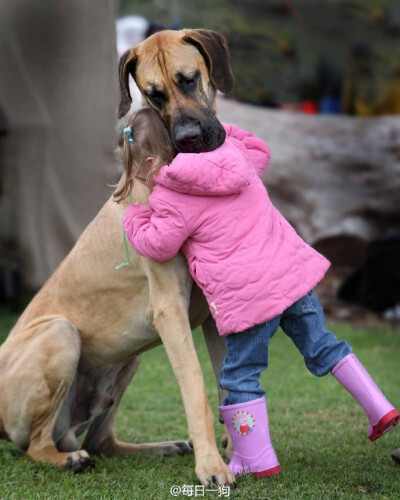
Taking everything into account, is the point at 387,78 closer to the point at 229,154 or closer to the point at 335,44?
the point at 335,44

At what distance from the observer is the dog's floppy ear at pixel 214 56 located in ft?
11.2

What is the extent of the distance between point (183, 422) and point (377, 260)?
A: 3.25 metres

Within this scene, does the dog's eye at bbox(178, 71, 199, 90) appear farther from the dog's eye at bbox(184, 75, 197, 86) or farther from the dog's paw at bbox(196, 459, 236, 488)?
the dog's paw at bbox(196, 459, 236, 488)

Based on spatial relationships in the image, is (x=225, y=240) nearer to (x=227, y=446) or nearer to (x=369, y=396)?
(x=369, y=396)

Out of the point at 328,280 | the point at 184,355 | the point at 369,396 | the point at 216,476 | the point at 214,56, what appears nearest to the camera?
the point at 216,476

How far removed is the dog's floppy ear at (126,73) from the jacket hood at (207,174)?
19.2 inches

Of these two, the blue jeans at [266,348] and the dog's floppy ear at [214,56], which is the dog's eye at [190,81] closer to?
the dog's floppy ear at [214,56]

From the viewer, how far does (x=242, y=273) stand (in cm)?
310

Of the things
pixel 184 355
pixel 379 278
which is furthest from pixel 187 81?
pixel 379 278

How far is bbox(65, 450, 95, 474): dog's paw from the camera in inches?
137

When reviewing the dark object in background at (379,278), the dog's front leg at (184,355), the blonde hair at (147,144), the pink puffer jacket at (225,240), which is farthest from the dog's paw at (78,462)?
the dark object in background at (379,278)

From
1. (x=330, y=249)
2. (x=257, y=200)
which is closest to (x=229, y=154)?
(x=257, y=200)

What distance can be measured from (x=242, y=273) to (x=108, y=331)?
0.86 metres

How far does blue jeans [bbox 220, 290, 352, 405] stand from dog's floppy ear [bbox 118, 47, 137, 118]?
111cm
